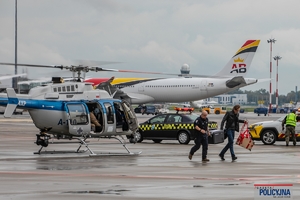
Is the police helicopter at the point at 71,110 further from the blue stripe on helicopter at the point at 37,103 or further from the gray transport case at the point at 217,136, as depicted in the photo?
the gray transport case at the point at 217,136

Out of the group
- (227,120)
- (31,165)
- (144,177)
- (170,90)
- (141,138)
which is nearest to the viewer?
(144,177)

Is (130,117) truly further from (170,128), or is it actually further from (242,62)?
(242,62)

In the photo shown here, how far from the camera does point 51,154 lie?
23188 millimetres

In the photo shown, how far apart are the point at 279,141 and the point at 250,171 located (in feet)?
54.4

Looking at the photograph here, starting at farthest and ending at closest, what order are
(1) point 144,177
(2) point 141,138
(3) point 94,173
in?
(2) point 141,138
(3) point 94,173
(1) point 144,177

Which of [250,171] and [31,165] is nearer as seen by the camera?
[250,171]

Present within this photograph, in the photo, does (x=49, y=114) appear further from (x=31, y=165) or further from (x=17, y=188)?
(x=17, y=188)

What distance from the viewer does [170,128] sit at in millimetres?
31766

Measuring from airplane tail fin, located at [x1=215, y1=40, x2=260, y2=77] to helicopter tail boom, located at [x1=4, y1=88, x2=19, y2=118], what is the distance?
175 feet

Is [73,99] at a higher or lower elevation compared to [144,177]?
higher

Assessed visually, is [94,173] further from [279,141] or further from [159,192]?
[279,141]

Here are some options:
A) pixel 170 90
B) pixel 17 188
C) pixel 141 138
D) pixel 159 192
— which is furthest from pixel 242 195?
pixel 170 90

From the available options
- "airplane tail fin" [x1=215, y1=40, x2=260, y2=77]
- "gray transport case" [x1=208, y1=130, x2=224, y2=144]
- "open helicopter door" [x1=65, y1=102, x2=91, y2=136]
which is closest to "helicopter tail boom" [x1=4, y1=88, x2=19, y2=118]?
"open helicopter door" [x1=65, y1=102, x2=91, y2=136]

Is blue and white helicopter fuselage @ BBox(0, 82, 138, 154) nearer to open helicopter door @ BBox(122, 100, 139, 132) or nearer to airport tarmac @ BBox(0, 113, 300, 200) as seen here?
open helicopter door @ BBox(122, 100, 139, 132)
